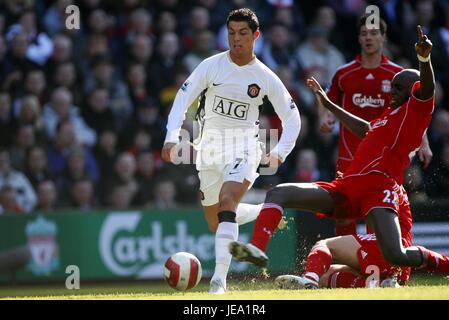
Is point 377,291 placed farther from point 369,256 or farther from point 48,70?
point 48,70

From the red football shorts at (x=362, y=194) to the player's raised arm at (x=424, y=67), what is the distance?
761 millimetres

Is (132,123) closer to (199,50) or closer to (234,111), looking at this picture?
(199,50)

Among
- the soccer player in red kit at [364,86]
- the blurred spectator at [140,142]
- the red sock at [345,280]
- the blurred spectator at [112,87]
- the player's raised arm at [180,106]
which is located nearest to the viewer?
the player's raised arm at [180,106]

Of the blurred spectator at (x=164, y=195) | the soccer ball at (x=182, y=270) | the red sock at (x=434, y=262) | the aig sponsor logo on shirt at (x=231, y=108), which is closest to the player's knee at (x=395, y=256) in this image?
the red sock at (x=434, y=262)

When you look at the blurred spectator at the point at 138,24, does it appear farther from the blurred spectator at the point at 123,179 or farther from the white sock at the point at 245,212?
the white sock at the point at 245,212

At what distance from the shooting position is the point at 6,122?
14.3 m

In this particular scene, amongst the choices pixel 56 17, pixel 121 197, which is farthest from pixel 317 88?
pixel 56 17

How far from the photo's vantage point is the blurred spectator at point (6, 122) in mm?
14148

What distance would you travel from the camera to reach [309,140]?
14844 millimetres

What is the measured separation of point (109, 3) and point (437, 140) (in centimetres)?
522

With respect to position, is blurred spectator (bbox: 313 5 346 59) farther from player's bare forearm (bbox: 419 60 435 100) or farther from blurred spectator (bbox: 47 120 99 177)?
player's bare forearm (bbox: 419 60 435 100)

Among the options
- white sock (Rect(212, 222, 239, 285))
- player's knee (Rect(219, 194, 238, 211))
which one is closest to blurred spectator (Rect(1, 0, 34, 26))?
player's knee (Rect(219, 194, 238, 211))
